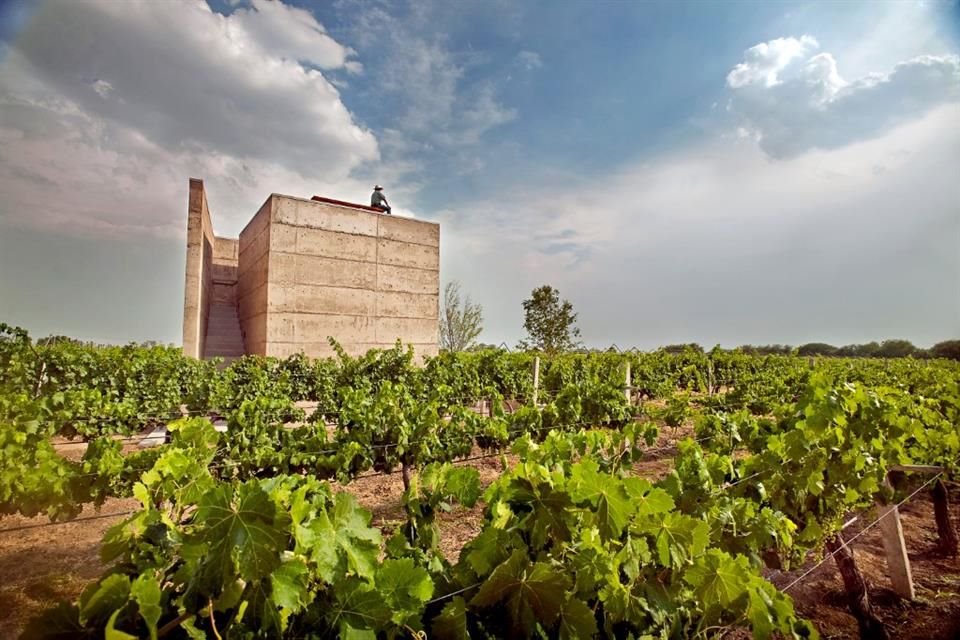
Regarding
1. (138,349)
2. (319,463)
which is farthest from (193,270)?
(319,463)

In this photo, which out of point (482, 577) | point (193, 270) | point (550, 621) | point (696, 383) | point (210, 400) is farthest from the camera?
point (696, 383)

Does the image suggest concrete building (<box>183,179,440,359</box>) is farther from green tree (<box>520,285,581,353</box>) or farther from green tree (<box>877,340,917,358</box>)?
green tree (<box>877,340,917,358</box>)

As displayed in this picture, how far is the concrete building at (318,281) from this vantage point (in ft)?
35.6

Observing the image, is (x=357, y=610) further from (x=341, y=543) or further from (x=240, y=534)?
(x=240, y=534)

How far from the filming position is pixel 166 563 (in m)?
1.15

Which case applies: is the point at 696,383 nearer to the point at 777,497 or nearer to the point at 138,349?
the point at 777,497

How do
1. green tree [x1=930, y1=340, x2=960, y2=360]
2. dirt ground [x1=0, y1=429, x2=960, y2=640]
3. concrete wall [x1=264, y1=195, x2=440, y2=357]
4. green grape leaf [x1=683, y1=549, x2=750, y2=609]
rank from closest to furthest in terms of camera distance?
green grape leaf [x1=683, y1=549, x2=750, y2=609]
dirt ground [x1=0, y1=429, x2=960, y2=640]
concrete wall [x1=264, y1=195, x2=440, y2=357]
green tree [x1=930, y1=340, x2=960, y2=360]

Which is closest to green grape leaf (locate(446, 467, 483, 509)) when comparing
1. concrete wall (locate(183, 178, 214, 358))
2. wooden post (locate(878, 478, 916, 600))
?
wooden post (locate(878, 478, 916, 600))

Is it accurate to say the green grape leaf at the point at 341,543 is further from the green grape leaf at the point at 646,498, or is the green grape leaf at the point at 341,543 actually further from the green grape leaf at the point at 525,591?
the green grape leaf at the point at 646,498

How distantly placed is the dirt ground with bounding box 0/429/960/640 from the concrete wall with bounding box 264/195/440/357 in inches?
247

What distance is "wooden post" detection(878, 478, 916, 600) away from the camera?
325cm

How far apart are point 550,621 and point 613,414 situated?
5790mm

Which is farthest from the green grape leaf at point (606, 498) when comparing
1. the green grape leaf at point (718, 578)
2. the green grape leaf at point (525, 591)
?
the green grape leaf at point (718, 578)

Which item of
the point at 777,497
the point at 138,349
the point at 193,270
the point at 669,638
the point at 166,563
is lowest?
the point at 669,638
